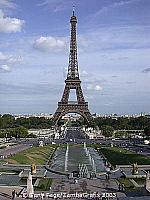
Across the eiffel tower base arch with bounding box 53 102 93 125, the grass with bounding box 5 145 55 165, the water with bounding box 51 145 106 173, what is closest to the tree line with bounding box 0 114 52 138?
the eiffel tower base arch with bounding box 53 102 93 125

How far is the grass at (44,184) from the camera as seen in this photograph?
22962 millimetres

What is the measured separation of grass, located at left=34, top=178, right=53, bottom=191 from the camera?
904 inches

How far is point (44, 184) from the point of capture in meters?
24.2

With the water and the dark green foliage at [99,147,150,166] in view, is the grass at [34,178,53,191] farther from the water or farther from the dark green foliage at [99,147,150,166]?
the dark green foliage at [99,147,150,166]

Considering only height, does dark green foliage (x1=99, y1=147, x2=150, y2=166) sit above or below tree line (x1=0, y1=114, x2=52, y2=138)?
below

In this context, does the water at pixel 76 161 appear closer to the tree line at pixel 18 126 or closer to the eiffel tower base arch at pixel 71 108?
the tree line at pixel 18 126

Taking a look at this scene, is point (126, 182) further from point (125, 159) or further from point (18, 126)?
point (18, 126)

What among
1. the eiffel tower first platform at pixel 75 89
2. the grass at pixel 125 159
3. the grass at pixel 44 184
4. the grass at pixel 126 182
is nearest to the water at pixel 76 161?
the grass at pixel 125 159

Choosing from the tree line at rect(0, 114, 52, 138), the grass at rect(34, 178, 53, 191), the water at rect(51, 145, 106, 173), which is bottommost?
the grass at rect(34, 178, 53, 191)

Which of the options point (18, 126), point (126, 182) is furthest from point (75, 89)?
point (126, 182)

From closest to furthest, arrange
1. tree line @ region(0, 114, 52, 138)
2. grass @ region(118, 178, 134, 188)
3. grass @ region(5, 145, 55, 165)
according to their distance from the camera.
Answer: grass @ region(118, 178, 134, 188) < grass @ region(5, 145, 55, 165) < tree line @ region(0, 114, 52, 138)

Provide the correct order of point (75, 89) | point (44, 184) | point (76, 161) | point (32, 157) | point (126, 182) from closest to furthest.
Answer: point (44, 184)
point (126, 182)
point (76, 161)
point (32, 157)
point (75, 89)

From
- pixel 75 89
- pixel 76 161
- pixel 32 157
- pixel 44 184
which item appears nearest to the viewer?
pixel 44 184

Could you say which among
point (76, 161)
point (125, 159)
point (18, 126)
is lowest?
point (76, 161)
